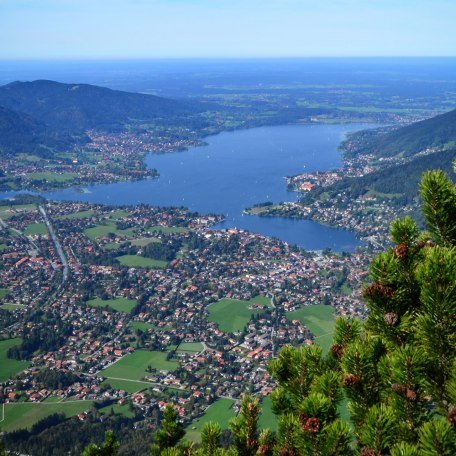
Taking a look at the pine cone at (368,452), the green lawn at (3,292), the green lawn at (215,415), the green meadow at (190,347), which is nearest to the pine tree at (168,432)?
the pine cone at (368,452)

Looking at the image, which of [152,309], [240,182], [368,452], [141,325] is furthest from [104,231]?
[368,452]

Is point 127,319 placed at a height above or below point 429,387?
below

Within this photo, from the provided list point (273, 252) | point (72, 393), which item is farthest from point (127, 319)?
point (273, 252)

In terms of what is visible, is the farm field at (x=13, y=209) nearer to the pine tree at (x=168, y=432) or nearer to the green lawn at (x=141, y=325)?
the green lawn at (x=141, y=325)

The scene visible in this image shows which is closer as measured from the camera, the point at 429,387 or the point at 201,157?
the point at 429,387

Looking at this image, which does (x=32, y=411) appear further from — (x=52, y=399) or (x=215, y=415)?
(x=215, y=415)

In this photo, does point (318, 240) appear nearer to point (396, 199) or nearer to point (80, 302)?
point (396, 199)
